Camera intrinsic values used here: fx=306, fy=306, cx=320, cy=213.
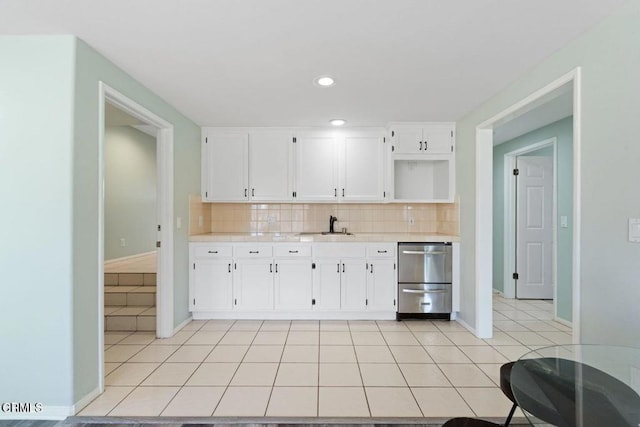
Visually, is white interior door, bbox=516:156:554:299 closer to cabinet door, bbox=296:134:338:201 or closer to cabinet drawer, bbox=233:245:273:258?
cabinet door, bbox=296:134:338:201

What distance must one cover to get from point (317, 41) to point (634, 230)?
1.98m

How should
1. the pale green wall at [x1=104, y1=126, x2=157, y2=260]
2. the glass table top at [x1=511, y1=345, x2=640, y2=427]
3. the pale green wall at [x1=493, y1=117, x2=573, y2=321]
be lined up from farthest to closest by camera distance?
the pale green wall at [x1=104, y1=126, x2=157, y2=260]
the pale green wall at [x1=493, y1=117, x2=573, y2=321]
the glass table top at [x1=511, y1=345, x2=640, y2=427]

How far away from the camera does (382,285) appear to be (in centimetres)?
346

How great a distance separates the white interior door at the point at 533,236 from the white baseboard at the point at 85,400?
496 cm

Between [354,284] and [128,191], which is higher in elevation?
[128,191]

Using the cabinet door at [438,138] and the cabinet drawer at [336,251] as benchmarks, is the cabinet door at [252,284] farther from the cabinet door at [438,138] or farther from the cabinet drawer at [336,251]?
the cabinet door at [438,138]

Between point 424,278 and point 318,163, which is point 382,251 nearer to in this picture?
point 424,278

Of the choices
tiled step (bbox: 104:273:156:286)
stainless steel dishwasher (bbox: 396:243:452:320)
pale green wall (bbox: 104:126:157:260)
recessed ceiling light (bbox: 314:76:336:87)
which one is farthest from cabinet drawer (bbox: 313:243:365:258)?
pale green wall (bbox: 104:126:157:260)

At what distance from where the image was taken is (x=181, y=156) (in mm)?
3283

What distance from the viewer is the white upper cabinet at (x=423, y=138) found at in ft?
11.8

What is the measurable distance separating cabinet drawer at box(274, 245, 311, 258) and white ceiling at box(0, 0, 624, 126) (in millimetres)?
1559

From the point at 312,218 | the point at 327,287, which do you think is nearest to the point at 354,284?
the point at 327,287

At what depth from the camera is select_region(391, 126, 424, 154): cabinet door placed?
142 inches

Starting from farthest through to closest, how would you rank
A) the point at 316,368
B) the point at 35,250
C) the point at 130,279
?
the point at 130,279 < the point at 316,368 < the point at 35,250
